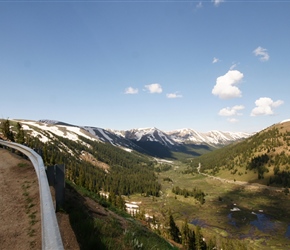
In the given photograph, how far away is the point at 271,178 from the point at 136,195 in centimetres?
10658

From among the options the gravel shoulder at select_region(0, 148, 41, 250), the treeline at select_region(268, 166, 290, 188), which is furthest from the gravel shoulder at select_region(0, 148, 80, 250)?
the treeline at select_region(268, 166, 290, 188)

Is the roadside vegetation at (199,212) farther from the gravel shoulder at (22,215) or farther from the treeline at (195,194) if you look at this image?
the gravel shoulder at (22,215)

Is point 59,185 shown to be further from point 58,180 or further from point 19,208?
point 19,208

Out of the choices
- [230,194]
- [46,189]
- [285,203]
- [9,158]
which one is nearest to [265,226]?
[285,203]

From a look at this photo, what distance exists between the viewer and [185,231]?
74625 millimetres

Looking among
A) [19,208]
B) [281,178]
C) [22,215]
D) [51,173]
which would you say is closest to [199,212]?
[281,178]

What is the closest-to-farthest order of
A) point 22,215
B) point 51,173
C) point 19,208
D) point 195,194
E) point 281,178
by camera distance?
point 51,173
point 22,215
point 19,208
point 195,194
point 281,178

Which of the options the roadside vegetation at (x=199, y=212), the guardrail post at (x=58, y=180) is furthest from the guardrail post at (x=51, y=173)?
the roadside vegetation at (x=199, y=212)

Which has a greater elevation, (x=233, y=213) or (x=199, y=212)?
(x=233, y=213)

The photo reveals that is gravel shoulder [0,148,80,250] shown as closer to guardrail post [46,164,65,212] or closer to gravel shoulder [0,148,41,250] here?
gravel shoulder [0,148,41,250]

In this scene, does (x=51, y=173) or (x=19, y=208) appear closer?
(x=51, y=173)

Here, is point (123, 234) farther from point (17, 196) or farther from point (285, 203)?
point (285, 203)

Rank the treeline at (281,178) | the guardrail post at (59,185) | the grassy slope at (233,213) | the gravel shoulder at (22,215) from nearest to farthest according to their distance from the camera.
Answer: the gravel shoulder at (22,215)
the guardrail post at (59,185)
the grassy slope at (233,213)
the treeline at (281,178)

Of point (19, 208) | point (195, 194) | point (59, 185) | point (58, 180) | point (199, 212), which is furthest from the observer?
point (195, 194)
